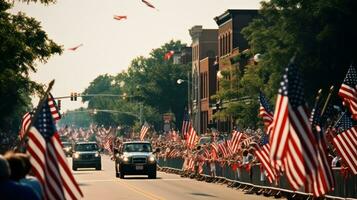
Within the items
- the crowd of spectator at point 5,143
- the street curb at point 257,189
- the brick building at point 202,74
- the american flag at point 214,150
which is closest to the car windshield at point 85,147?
the crowd of spectator at point 5,143

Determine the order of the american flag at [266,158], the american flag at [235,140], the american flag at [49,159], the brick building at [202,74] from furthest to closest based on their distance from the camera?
1. the brick building at [202,74]
2. the american flag at [235,140]
3. the american flag at [266,158]
4. the american flag at [49,159]

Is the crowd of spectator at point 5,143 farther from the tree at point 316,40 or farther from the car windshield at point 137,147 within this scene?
the tree at point 316,40

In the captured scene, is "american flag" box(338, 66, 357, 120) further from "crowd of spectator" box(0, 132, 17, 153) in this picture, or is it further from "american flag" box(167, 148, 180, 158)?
"american flag" box(167, 148, 180, 158)

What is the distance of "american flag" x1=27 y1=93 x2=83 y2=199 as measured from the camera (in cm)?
1407

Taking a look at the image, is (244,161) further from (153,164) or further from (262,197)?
(153,164)

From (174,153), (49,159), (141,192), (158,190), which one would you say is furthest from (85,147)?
(49,159)

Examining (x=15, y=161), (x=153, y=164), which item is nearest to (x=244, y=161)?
(x=153, y=164)

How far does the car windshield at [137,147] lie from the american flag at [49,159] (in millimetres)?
40147

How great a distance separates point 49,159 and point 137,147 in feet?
137

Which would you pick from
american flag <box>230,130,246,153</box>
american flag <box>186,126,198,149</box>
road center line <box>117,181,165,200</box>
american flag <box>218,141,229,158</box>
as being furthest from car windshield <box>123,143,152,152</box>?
american flag <box>230,130,246,153</box>

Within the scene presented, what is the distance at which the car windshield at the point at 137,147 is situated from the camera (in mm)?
55469

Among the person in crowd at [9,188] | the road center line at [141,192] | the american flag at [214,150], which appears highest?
the american flag at [214,150]

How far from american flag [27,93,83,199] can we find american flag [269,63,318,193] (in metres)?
2.94

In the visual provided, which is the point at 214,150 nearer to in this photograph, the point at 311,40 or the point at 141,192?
the point at 141,192
